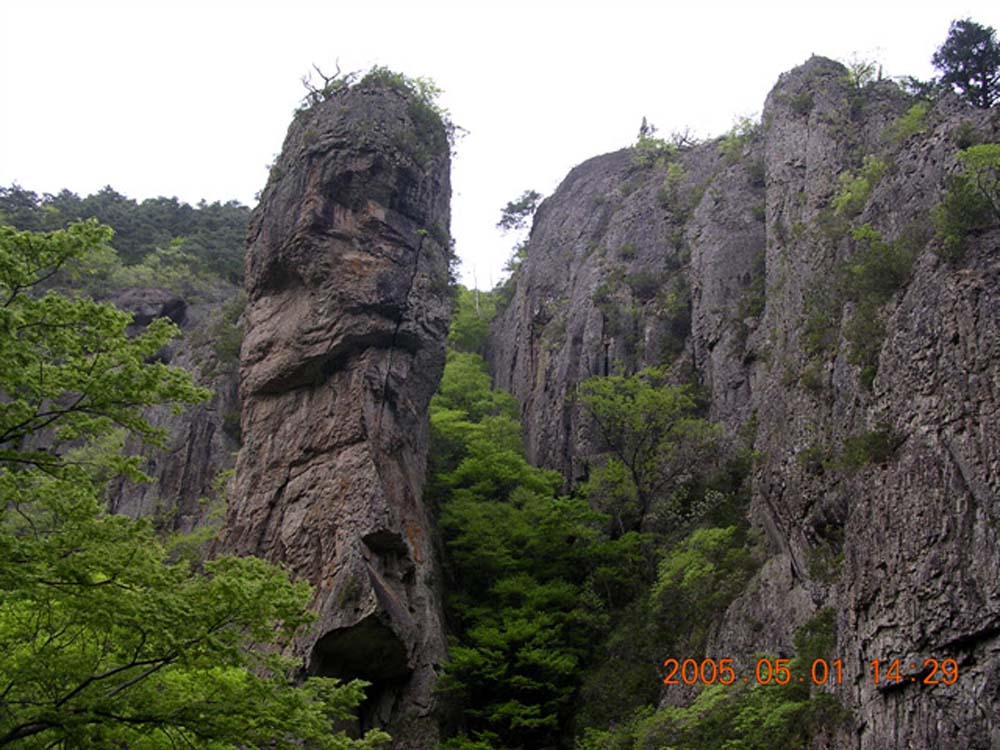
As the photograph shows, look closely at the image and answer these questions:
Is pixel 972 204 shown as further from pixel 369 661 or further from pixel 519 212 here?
pixel 519 212

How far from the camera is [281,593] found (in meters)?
9.61

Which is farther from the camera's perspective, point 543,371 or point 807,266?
point 543,371

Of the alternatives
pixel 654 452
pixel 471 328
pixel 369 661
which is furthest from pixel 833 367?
pixel 471 328

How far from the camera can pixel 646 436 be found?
25.7 meters

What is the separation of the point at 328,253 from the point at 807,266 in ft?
42.0

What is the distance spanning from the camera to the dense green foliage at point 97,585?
820 centimetres

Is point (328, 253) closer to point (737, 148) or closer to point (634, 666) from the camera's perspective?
point (634, 666)

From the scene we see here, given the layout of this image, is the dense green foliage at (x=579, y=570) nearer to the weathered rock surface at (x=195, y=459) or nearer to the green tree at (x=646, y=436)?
the green tree at (x=646, y=436)

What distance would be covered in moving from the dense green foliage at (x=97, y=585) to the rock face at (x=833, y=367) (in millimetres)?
7886

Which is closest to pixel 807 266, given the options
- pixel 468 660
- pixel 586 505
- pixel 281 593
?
pixel 586 505

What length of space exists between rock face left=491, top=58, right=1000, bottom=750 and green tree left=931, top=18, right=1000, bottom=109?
1675 millimetres

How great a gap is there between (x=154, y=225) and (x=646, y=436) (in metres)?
34.9
